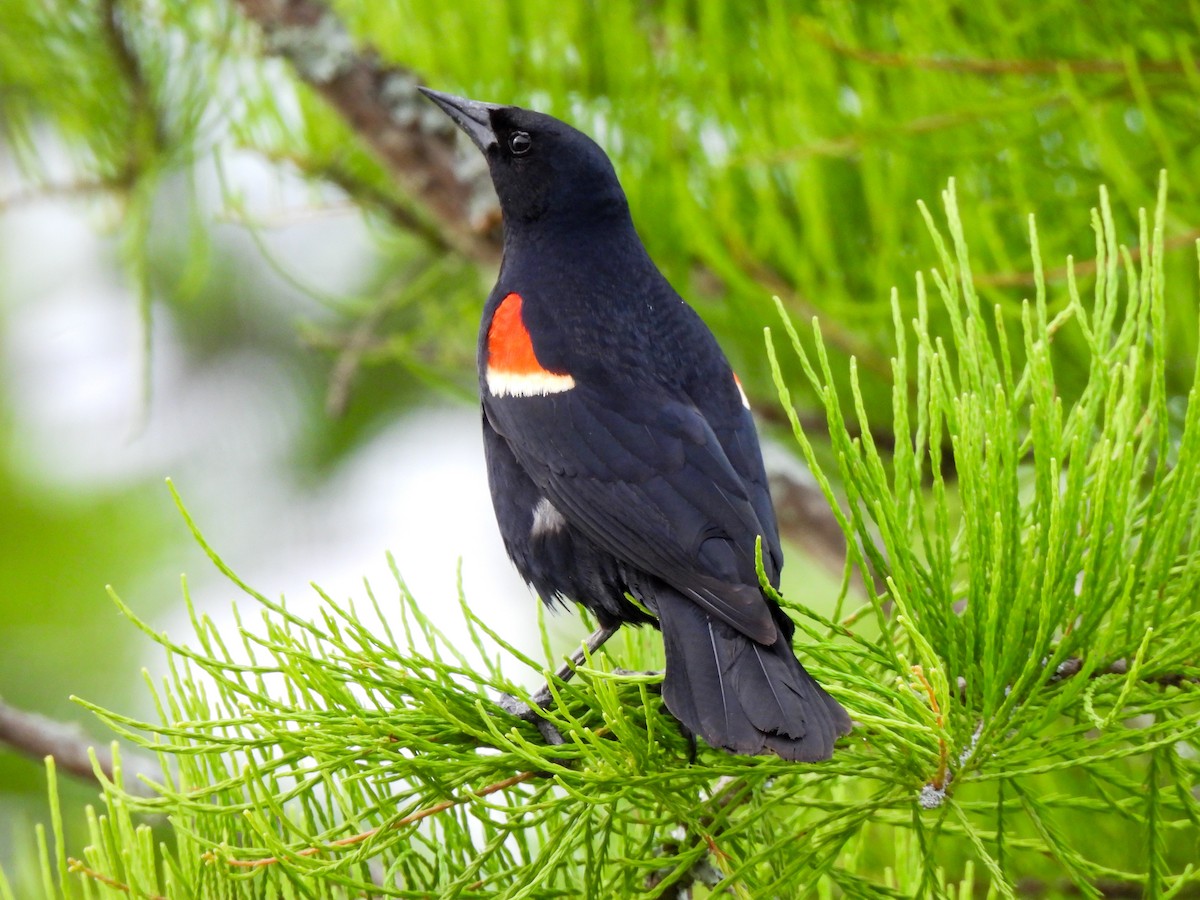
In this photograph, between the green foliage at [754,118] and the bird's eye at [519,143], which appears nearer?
the green foliage at [754,118]

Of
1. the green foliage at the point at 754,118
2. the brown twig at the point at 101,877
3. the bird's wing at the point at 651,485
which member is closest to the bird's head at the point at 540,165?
the green foliage at the point at 754,118

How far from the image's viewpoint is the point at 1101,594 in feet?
3.76

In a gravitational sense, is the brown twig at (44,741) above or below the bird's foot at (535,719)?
above

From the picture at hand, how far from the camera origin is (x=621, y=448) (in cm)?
186

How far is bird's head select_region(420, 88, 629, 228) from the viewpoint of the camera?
2.38 metres

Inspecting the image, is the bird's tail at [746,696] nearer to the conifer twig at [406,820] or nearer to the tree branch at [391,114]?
the conifer twig at [406,820]

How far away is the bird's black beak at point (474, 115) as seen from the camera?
2471 mm

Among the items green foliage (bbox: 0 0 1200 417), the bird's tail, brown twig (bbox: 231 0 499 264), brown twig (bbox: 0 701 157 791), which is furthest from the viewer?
brown twig (bbox: 231 0 499 264)

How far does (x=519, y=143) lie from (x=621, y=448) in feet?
2.91

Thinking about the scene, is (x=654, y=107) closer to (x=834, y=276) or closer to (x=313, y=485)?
(x=834, y=276)

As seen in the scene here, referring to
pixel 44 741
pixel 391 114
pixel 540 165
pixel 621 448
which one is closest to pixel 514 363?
pixel 621 448

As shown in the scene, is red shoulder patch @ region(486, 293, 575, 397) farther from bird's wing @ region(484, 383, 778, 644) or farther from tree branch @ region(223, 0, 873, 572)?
tree branch @ region(223, 0, 873, 572)

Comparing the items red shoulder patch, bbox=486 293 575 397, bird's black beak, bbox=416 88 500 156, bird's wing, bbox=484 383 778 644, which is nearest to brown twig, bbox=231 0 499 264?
bird's black beak, bbox=416 88 500 156

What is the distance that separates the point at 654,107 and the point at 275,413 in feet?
6.51
